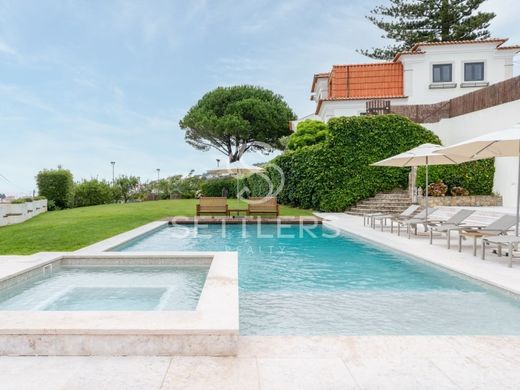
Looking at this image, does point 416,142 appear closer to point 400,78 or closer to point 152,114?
point 400,78

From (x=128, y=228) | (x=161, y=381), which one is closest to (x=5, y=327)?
(x=161, y=381)

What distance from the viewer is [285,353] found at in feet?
11.3

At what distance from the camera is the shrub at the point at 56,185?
75.7ft

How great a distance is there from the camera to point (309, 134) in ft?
79.9

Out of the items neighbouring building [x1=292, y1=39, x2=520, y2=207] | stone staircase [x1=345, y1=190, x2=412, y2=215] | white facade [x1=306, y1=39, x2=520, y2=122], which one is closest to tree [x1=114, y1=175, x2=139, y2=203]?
neighbouring building [x1=292, y1=39, x2=520, y2=207]

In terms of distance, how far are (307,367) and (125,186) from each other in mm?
28775

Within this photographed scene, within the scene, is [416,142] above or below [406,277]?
above

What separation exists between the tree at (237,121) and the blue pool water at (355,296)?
2722 centimetres

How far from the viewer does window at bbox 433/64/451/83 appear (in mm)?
23156

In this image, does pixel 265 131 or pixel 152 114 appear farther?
pixel 265 131

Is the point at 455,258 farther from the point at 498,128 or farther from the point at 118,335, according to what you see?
the point at 498,128

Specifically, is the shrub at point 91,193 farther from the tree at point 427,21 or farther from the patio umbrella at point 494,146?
the patio umbrella at point 494,146

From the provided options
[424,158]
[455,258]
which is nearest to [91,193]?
[424,158]

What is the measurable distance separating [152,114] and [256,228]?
17.1 metres
